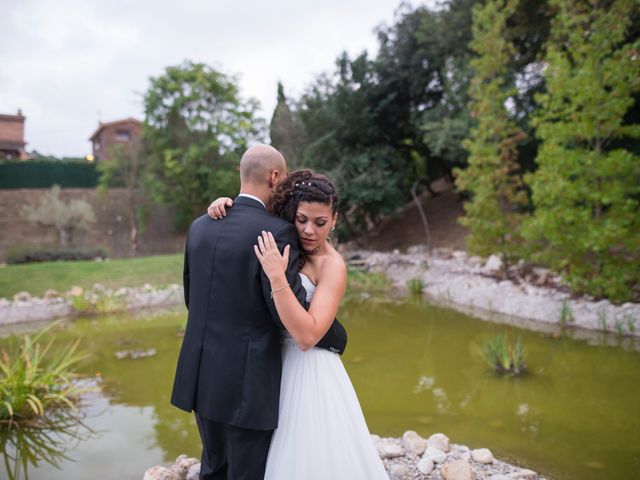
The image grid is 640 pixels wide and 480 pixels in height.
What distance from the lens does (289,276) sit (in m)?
1.71

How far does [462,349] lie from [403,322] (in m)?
1.72

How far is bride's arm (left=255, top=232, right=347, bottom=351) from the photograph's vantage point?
1.64m

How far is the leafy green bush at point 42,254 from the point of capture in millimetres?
15945

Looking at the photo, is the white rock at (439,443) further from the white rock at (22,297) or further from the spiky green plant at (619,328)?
the white rock at (22,297)

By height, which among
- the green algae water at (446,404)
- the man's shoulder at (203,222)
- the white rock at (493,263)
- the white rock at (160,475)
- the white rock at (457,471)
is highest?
the man's shoulder at (203,222)

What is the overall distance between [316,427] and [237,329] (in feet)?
1.72

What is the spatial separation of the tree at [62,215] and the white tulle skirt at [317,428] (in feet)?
67.3

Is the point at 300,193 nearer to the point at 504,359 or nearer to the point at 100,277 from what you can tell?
the point at 504,359

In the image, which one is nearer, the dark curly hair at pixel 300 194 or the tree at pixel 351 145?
the dark curly hair at pixel 300 194

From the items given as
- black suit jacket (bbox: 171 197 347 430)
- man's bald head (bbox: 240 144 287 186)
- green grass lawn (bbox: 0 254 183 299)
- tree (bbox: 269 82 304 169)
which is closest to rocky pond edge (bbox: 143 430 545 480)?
black suit jacket (bbox: 171 197 347 430)

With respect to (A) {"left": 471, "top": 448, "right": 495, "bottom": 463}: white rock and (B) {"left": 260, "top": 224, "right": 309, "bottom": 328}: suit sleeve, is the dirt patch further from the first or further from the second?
(B) {"left": 260, "top": 224, "right": 309, "bottom": 328}: suit sleeve

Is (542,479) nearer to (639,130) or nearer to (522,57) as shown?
(639,130)

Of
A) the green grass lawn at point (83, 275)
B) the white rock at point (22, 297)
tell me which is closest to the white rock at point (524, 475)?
the green grass lawn at point (83, 275)

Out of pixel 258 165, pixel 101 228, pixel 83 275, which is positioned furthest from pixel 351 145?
pixel 258 165
